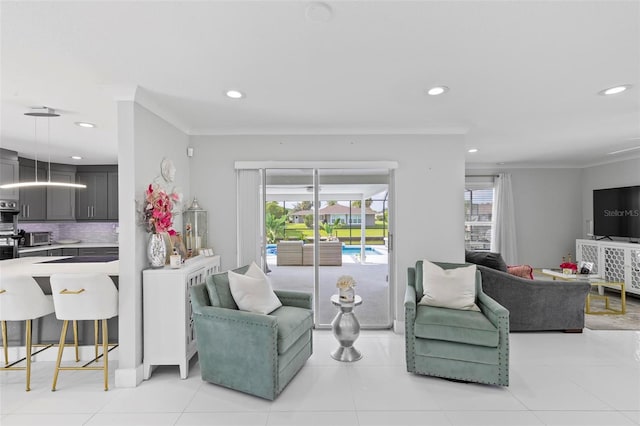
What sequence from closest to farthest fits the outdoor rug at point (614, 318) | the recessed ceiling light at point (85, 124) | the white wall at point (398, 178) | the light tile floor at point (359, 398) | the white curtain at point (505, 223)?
the light tile floor at point (359, 398)
the recessed ceiling light at point (85, 124)
the white wall at point (398, 178)
the outdoor rug at point (614, 318)
the white curtain at point (505, 223)

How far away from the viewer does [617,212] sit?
546 cm

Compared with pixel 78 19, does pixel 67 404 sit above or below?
below

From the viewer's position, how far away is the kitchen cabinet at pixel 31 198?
5.03 metres

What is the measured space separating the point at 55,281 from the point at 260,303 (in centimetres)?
165

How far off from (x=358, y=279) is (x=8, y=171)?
5.42 m

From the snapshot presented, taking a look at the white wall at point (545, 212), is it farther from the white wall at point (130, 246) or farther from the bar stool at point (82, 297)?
the bar stool at point (82, 297)

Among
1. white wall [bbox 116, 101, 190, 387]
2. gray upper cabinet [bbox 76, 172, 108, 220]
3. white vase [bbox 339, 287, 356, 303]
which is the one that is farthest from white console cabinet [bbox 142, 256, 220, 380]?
gray upper cabinet [bbox 76, 172, 108, 220]

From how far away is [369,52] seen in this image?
197cm

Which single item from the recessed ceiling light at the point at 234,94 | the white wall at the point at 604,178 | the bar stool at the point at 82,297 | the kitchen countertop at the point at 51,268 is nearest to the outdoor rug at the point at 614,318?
the white wall at the point at 604,178

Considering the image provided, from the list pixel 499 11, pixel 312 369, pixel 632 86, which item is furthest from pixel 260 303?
pixel 632 86

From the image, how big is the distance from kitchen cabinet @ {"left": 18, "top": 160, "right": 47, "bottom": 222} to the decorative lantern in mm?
3609

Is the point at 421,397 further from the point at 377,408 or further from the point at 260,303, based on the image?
the point at 260,303

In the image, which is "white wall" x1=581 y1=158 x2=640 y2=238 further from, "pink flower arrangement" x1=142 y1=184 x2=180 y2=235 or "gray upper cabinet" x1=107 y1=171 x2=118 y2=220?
"gray upper cabinet" x1=107 y1=171 x2=118 y2=220

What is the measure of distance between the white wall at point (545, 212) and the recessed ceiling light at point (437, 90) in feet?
14.5
